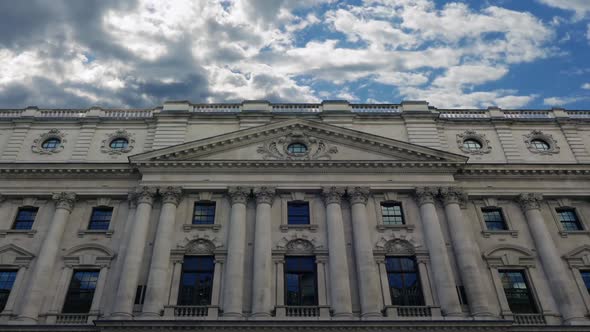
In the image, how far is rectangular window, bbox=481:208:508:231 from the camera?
3083cm

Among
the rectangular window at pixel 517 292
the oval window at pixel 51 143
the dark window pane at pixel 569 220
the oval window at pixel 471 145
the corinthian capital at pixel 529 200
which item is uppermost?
the oval window at pixel 51 143

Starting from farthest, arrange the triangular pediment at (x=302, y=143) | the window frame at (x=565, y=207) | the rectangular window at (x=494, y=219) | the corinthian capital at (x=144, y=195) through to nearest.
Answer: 1. the triangular pediment at (x=302, y=143)
2. the rectangular window at (x=494, y=219)
3. the window frame at (x=565, y=207)
4. the corinthian capital at (x=144, y=195)

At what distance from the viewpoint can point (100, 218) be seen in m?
30.8

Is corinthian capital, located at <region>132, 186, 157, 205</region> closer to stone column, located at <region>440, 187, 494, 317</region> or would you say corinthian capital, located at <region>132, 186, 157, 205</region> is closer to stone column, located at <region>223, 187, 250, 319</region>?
stone column, located at <region>223, 187, 250, 319</region>

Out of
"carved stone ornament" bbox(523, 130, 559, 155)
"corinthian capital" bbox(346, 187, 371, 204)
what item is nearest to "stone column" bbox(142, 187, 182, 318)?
"corinthian capital" bbox(346, 187, 371, 204)

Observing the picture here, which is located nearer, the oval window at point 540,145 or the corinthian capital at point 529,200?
the corinthian capital at point 529,200

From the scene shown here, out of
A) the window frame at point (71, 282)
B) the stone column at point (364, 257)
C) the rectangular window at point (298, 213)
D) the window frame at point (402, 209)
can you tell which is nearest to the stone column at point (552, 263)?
the window frame at point (402, 209)

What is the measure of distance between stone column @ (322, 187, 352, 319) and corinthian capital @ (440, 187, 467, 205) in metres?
6.45

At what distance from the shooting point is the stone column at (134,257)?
25.4 meters

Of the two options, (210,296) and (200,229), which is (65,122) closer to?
(200,229)

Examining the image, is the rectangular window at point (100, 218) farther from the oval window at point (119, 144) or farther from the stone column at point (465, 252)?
the stone column at point (465, 252)

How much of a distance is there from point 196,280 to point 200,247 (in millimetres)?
2059

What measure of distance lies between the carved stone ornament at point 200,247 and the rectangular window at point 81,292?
5445 mm

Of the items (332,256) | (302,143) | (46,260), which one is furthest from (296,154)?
(46,260)
